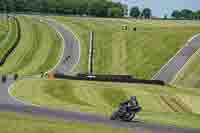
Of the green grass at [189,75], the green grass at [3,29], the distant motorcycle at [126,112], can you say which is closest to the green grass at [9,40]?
the green grass at [3,29]

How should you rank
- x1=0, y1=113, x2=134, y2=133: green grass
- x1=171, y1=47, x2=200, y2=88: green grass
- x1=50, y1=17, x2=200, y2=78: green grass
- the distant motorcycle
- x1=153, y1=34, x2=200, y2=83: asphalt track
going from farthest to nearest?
1. x1=50, y1=17, x2=200, y2=78: green grass
2. x1=153, y1=34, x2=200, y2=83: asphalt track
3. x1=171, y1=47, x2=200, y2=88: green grass
4. the distant motorcycle
5. x1=0, y1=113, x2=134, y2=133: green grass

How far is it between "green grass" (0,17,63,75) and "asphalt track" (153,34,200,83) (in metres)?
24.7

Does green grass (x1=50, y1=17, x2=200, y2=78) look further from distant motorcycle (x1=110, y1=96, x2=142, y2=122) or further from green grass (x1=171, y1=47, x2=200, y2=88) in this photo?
distant motorcycle (x1=110, y1=96, x2=142, y2=122)

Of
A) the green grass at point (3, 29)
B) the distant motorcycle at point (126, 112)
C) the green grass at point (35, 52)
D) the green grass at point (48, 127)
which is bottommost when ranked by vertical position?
the green grass at point (35, 52)

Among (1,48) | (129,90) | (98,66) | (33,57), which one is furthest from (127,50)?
(129,90)

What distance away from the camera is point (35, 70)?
113 meters

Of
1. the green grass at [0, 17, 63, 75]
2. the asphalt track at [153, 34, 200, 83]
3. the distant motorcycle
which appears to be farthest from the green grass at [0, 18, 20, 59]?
the distant motorcycle

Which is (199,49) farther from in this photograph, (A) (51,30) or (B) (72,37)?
(A) (51,30)

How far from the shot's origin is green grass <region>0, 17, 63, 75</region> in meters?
116

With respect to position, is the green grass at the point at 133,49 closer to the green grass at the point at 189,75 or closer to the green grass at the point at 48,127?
the green grass at the point at 189,75

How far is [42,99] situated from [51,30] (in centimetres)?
10465

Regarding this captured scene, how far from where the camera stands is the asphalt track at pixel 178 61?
10162 centimetres

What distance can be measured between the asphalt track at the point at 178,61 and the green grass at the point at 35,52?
2471cm

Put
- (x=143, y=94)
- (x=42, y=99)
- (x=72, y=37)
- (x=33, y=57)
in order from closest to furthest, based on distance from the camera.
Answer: (x=42, y=99) < (x=143, y=94) < (x=33, y=57) < (x=72, y=37)
